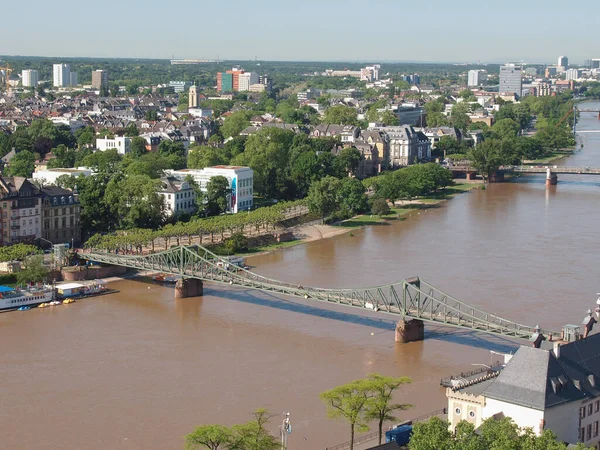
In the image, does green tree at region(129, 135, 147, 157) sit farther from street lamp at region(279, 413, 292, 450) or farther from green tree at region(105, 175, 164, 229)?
street lamp at region(279, 413, 292, 450)

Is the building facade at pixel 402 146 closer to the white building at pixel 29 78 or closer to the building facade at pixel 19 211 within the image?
the building facade at pixel 19 211

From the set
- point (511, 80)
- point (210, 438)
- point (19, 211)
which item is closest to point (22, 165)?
point (19, 211)

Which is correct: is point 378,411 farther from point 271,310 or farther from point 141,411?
point 271,310

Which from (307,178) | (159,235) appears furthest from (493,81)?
(159,235)

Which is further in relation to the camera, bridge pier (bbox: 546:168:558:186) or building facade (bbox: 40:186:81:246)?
bridge pier (bbox: 546:168:558:186)

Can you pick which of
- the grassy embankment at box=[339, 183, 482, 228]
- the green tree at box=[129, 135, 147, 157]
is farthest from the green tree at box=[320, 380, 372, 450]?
the green tree at box=[129, 135, 147, 157]

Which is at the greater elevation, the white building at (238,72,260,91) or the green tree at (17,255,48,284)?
the white building at (238,72,260,91)
